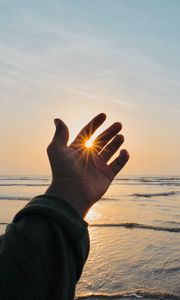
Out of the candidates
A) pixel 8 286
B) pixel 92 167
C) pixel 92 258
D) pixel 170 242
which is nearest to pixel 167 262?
pixel 92 258

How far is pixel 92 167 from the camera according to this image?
189 cm

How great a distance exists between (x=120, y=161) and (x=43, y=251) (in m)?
→ 0.85

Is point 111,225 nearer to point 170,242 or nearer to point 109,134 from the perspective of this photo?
point 170,242

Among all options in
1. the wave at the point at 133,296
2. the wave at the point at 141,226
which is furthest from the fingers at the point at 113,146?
the wave at the point at 141,226

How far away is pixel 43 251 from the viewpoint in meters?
1.38

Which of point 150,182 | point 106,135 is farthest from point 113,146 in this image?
point 150,182

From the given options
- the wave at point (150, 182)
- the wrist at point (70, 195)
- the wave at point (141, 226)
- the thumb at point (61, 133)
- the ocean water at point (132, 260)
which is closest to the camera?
the wrist at point (70, 195)

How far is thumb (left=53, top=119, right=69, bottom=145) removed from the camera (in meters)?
1.78

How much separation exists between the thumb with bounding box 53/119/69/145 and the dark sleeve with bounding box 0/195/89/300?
0.28 m

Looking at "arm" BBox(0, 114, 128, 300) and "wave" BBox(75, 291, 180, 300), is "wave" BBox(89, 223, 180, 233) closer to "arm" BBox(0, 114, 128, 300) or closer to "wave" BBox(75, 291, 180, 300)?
"wave" BBox(75, 291, 180, 300)

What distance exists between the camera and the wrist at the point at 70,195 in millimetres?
1673

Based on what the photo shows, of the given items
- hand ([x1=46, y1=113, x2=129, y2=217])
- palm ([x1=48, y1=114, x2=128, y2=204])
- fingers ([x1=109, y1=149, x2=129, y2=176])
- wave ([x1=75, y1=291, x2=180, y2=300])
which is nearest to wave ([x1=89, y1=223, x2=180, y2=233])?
wave ([x1=75, y1=291, x2=180, y2=300])

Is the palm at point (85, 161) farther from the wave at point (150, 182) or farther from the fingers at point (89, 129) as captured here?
the wave at point (150, 182)

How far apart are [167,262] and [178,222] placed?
463 centimetres
